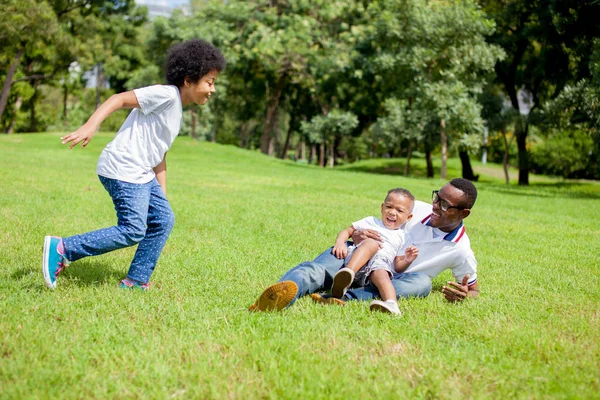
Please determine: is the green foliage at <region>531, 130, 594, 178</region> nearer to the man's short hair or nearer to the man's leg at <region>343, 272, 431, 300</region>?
the man's short hair

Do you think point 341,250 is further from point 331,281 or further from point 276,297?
point 276,297

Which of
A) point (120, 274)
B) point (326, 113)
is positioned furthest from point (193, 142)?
point (120, 274)

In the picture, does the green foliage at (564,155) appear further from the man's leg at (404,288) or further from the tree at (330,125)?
the man's leg at (404,288)

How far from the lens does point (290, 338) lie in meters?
3.26

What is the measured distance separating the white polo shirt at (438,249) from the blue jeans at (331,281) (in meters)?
0.14

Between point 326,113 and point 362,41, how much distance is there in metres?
4.81

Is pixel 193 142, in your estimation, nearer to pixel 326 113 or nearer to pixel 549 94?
pixel 326 113

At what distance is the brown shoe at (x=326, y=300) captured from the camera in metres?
4.03

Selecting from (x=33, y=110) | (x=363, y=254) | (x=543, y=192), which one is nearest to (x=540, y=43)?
(x=543, y=192)

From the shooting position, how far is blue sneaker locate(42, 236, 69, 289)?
3838 millimetres

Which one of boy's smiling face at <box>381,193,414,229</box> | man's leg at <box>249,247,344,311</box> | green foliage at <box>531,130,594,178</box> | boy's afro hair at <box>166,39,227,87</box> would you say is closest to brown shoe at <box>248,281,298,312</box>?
man's leg at <box>249,247,344,311</box>

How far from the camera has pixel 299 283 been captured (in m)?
4.06

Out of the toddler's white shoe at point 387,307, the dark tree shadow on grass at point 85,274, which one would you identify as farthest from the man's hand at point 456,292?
the dark tree shadow on grass at point 85,274

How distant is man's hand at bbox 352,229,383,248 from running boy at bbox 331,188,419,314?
6cm
